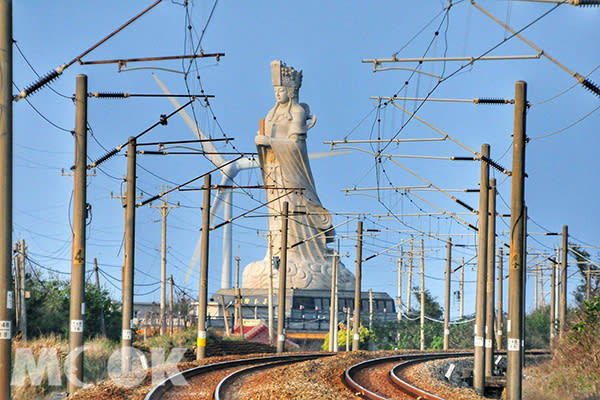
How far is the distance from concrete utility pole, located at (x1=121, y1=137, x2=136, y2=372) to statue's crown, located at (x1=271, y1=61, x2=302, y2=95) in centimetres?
5219

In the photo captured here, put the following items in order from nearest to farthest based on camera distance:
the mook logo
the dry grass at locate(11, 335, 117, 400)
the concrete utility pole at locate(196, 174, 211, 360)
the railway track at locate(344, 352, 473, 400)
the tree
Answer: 1. the dry grass at locate(11, 335, 117, 400)
2. the mook logo
3. the railway track at locate(344, 352, 473, 400)
4. the concrete utility pole at locate(196, 174, 211, 360)
5. the tree

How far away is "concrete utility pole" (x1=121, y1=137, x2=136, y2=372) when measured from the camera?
29438 mm

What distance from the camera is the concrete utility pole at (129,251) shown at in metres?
29.4

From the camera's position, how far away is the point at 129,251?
97.0 feet

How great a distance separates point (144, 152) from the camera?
30812 millimetres

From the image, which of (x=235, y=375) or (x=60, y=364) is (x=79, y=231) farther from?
(x=235, y=375)

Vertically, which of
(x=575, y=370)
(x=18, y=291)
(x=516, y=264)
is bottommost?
(x=575, y=370)

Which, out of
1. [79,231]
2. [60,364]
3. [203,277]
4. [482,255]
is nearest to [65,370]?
[60,364]

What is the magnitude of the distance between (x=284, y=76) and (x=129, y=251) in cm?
5322

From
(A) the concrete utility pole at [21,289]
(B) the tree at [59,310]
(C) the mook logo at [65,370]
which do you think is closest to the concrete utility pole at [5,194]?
(C) the mook logo at [65,370]

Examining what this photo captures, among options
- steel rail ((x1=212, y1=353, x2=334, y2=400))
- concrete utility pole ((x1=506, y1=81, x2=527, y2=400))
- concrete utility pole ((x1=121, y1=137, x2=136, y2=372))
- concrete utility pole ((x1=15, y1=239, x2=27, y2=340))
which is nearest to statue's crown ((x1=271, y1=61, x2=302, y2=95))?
Result: concrete utility pole ((x1=15, y1=239, x2=27, y2=340))

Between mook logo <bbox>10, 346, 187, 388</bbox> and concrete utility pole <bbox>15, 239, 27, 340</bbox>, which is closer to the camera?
mook logo <bbox>10, 346, 187, 388</bbox>

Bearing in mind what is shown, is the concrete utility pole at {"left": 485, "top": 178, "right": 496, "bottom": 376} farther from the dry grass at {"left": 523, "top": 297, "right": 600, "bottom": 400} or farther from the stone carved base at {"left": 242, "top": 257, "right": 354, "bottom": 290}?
the stone carved base at {"left": 242, "top": 257, "right": 354, "bottom": 290}

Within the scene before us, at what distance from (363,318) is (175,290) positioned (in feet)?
59.2
